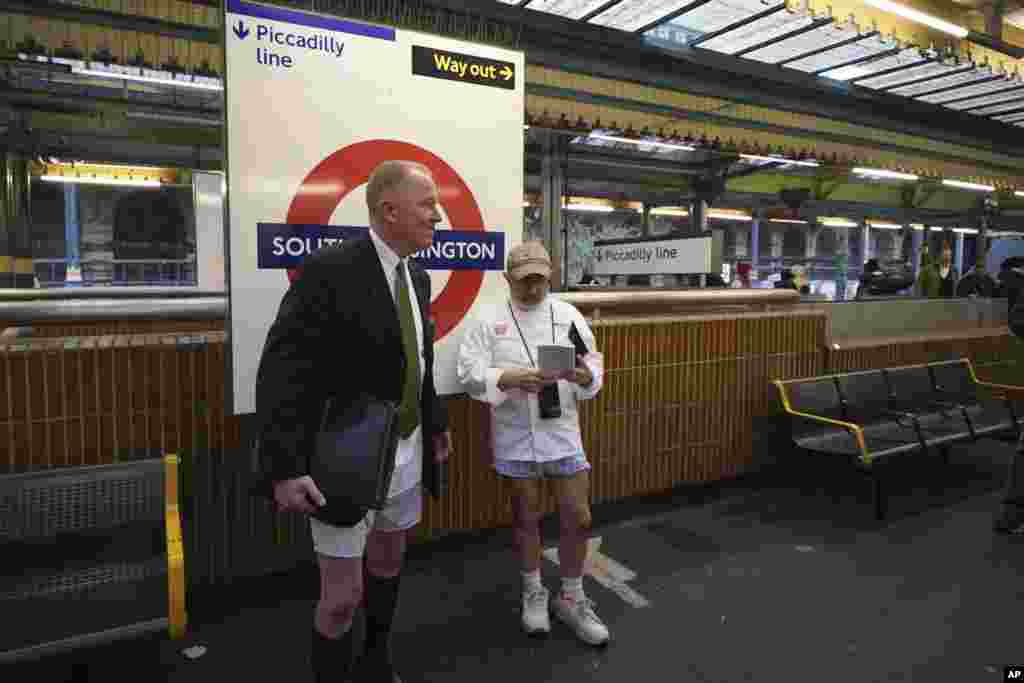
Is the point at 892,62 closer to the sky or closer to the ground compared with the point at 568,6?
closer to the sky

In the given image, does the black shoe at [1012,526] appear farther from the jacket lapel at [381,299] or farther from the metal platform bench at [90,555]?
the metal platform bench at [90,555]

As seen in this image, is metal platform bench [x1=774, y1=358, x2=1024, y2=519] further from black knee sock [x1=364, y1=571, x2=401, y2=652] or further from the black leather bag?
the black leather bag

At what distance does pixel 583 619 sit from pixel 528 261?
1.36 metres

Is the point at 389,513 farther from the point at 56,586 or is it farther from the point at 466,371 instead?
the point at 56,586

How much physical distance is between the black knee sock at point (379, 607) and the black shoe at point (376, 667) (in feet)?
0.04

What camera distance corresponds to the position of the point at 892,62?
5598 millimetres

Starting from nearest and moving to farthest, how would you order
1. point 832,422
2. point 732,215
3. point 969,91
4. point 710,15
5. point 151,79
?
point 832,422 → point 710,15 → point 151,79 → point 969,91 → point 732,215

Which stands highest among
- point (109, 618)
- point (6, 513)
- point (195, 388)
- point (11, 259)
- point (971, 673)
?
point (11, 259)

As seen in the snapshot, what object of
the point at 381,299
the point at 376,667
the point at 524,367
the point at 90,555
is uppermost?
the point at 381,299

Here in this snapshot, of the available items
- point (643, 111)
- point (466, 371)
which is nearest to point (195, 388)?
point (466, 371)

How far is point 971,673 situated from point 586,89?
485cm

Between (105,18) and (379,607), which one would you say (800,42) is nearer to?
(105,18)

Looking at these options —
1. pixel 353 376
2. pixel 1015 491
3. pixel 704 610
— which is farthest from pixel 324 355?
pixel 1015 491

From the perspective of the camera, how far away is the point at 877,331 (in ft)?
17.8
